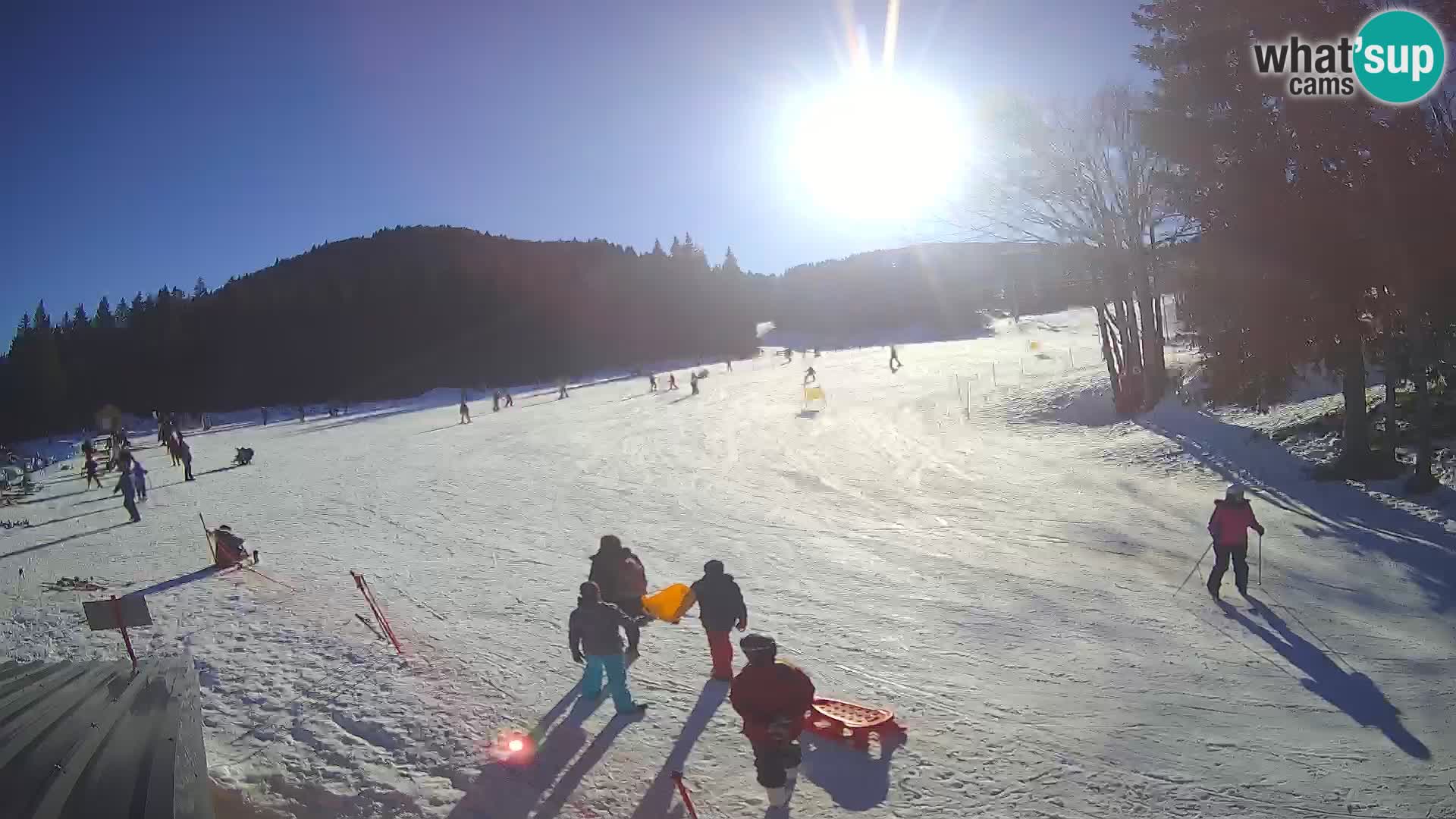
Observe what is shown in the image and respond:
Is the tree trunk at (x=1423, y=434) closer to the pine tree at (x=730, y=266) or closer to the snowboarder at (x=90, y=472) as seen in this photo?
the snowboarder at (x=90, y=472)

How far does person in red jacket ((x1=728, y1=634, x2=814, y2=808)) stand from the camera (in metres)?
4.80

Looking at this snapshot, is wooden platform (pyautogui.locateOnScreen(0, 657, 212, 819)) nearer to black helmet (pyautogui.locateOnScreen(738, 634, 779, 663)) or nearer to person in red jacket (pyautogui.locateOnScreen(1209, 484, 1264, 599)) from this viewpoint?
black helmet (pyautogui.locateOnScreen(738, 634, 779, 663))

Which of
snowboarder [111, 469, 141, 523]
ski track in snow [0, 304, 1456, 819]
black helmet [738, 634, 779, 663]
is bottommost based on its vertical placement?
ski track in snow [0, 304, 1456, 819]

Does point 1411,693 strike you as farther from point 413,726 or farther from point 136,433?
point 136,433

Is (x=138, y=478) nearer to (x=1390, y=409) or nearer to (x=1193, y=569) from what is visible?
(x=1193, y=569)

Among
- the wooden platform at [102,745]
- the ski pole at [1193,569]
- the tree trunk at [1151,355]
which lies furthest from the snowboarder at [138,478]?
the tree trunk at [1151,355]

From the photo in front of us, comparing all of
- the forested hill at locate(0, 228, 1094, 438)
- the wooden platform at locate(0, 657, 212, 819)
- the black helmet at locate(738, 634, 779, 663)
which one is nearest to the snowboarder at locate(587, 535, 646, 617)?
the black helmet at locate(738, 634, 779, 663)

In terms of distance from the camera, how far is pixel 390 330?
294 ft

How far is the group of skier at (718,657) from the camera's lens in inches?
190

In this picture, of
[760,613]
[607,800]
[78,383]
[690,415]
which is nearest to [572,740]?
[607,800]

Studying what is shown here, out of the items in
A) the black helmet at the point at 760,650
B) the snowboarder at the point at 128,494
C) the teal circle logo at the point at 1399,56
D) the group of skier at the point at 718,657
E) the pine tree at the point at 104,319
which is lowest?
the group of skier at the point at 718,657

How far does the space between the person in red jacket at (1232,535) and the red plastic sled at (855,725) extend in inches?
214

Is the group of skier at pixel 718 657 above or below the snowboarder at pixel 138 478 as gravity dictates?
below

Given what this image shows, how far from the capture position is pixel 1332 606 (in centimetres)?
870
